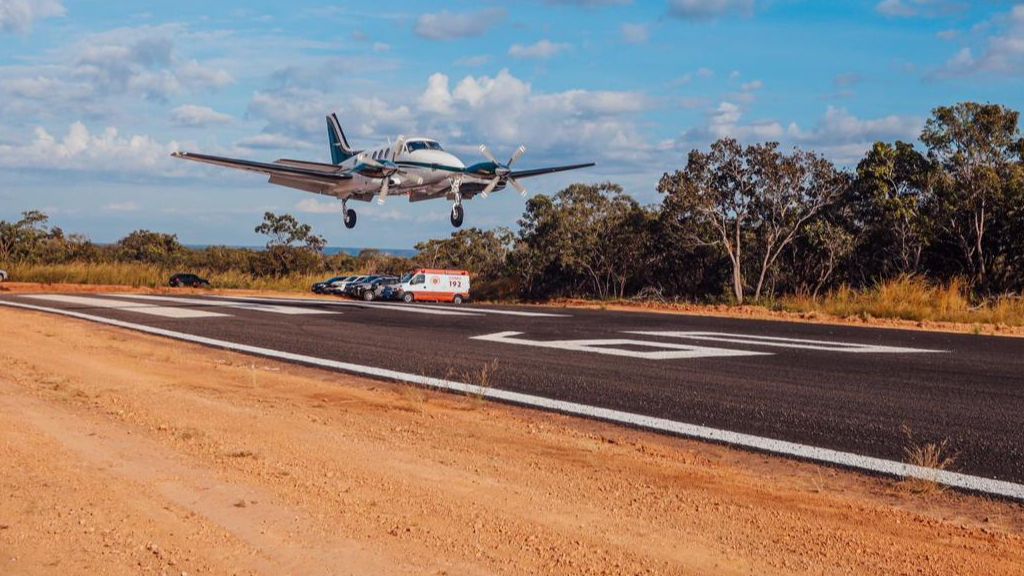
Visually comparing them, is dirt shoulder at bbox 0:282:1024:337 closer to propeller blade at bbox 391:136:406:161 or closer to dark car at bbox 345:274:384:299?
dark car at bbox 345:274:384:299

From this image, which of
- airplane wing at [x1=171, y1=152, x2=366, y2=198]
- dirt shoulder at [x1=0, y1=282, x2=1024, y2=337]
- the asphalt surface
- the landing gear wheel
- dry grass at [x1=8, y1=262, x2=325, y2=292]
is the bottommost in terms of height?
dirt shoulder at [x1=0, y1=282, x2=1024, y2=337]

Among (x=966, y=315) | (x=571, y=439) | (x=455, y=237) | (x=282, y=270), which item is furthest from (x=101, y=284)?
(x=571, y=439)

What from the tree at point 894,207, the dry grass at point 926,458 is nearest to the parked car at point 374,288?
the tree at point 894,207

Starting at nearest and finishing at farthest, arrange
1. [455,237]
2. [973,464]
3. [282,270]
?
1. [973,464]
2. [282,270]
3. [455,237]

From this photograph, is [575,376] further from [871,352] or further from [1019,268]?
[1019,268]

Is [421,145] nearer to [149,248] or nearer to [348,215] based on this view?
[348,215]

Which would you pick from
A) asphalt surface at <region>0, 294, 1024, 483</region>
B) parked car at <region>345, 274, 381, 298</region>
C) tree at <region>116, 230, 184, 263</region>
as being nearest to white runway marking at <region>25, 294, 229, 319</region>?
asphalt surface at <region>0, 294, 1024, 483</region>

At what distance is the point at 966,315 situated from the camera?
917 inches

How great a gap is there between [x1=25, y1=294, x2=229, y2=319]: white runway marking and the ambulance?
21166mm

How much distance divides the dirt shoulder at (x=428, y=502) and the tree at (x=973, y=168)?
28701 mm

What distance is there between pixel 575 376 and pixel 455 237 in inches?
2704

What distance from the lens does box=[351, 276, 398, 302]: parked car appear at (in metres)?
49.0

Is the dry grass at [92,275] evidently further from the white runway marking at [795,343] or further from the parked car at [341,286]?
the white runway marking at [795,343]

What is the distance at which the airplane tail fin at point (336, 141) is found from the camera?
1809 inches
